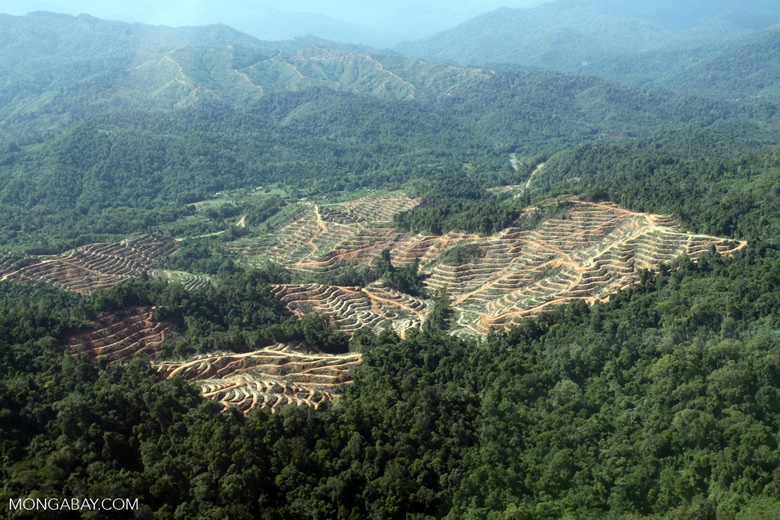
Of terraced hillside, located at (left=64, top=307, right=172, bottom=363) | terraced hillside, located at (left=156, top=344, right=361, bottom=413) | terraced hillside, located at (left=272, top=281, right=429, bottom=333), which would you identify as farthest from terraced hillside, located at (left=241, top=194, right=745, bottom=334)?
terraced hillside, located at (left=64, top=307, right=172, bottom=363)

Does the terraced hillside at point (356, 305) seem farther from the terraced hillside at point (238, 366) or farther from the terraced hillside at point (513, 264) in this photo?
the terraced hillside at point (238, 366)

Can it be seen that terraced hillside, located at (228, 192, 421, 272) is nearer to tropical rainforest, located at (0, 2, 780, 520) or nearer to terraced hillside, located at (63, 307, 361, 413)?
tropical rainforest, located at (0, 2, 780, 520)

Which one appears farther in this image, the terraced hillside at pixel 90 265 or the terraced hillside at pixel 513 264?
the terraced hillside at pixel 90 265

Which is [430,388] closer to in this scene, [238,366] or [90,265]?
[238,366]

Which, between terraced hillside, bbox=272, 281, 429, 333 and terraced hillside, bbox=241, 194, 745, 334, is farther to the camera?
terraced hillside, bbox=272, 281, 429, 333

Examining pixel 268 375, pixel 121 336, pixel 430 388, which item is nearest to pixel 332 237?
pixel 121 336

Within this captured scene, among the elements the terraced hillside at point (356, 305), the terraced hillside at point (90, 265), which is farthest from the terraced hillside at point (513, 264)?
the terraced hillside at point (90, 265)

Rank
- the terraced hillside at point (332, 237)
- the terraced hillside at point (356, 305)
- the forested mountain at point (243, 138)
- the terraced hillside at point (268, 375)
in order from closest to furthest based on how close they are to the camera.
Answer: the terraced hillside at point (268, 375)
the terraced hillside at point (356, 305)
the terraced hillside at point (332, 237)
the forested mountain at point (243, 138)
